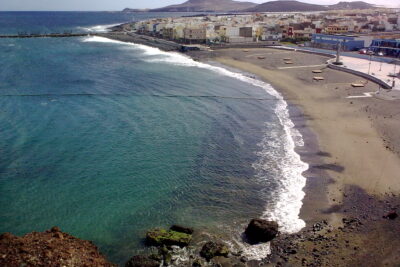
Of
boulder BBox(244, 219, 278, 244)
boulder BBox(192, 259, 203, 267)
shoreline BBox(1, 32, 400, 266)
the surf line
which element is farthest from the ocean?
boulder BBox(192, 259, 203, 267)

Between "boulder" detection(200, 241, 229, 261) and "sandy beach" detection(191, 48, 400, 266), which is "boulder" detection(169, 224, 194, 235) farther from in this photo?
"sandy beach" detection(191, 48, 400, 266)

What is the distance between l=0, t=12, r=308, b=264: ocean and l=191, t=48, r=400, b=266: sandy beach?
140 centimetres

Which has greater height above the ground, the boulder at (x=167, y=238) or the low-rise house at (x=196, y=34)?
the low-rise house at (x=196, y=34)

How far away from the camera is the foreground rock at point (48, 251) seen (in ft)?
46.8

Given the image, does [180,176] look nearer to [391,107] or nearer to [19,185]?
[19,185]

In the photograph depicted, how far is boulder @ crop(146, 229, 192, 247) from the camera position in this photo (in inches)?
699

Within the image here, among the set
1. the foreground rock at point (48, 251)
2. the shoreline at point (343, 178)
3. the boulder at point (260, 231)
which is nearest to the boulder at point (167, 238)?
the foreground rock at point (48, 251)

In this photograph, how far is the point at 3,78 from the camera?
5325 cm

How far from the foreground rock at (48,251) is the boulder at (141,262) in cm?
86

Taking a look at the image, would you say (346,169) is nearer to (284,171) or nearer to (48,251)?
(284,171)

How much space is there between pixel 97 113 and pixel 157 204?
1848 cm

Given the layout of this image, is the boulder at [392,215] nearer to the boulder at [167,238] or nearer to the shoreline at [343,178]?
the shoreline at [343,178]

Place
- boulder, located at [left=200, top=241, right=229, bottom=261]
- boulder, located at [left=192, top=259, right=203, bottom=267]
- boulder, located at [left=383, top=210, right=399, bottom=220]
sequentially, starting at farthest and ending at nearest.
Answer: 1. boulder, located at [left=383, top=210, right=399, bottom=220]
2. boulder, located at [left=200, top=241, right=229, bottom=261]
3. boulder, located at [left=192, top=259, right=203, bottom=267]

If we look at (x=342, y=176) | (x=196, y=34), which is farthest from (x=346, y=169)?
(x=196, y=34)
